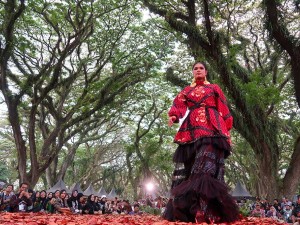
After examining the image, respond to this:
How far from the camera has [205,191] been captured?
13.4 feet

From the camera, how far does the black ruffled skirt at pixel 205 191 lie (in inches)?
163

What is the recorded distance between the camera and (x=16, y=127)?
1405cm

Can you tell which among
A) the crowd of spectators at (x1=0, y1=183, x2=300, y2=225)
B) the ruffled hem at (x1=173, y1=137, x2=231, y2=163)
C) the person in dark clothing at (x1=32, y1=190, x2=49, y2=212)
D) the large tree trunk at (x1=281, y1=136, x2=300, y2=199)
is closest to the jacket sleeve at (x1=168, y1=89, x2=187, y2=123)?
the ruffled hem at (x1=173, y1=137, x2=231, y2=163)

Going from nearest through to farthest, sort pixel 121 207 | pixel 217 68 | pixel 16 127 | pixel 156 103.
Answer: pixel 217 68 < pixel 16 127 < pixel 121 207 < pixel 156 103

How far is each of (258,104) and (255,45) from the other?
638 cm

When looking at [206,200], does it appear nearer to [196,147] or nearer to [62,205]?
[196,147]

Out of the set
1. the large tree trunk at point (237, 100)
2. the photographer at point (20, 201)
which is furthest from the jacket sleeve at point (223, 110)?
the photographer at point (20, 201)

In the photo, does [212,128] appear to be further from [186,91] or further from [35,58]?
[35,58]

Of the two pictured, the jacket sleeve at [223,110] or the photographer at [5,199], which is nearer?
the jacket sleeve at [223,110]

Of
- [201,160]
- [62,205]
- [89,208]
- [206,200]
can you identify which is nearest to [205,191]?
[206,200]

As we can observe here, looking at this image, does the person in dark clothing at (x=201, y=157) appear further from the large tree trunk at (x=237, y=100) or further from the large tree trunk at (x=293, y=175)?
the large tree trunk at (x=293, y=175)

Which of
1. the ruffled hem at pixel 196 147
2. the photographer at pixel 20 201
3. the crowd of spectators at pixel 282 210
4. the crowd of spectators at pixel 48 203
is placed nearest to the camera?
the ruffled hem at pixel 196 147

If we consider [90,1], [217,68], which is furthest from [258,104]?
[90,1]

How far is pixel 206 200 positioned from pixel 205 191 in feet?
0.37
